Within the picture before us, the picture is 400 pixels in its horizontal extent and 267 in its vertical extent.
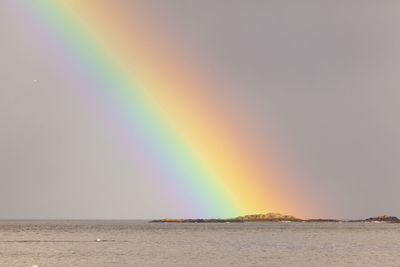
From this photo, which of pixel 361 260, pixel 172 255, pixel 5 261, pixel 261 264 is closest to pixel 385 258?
pixel 361 260

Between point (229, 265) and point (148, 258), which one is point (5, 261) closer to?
point (148, 258)

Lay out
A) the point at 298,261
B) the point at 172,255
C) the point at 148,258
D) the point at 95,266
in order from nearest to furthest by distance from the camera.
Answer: the point at 95,266, the point at 298,261, the point at 148,258, the point at 172,255

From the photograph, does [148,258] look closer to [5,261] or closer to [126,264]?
[126,264]

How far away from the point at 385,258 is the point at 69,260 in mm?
45640

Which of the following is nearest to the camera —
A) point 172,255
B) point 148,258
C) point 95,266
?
point 95,266

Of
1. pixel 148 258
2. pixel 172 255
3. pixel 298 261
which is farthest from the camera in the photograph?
pixel 172 255

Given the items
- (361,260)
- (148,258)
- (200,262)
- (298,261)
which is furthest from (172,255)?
(361,260)

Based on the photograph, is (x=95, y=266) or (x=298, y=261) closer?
(x=95, y=266)

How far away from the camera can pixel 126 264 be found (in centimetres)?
7881

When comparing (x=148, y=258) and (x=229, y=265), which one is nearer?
(x=229, y=265)

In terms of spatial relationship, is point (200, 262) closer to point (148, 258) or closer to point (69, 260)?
point (148, 258)

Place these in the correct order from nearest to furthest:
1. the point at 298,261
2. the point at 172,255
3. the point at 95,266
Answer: the point at 95,266 < the point at 298,261 < the point at 172,255

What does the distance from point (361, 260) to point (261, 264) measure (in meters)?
17.7

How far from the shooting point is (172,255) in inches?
3716
